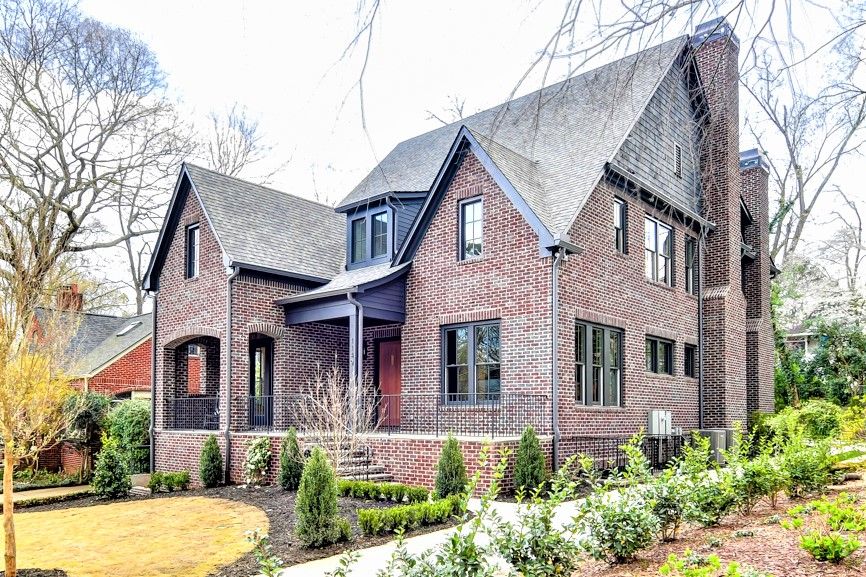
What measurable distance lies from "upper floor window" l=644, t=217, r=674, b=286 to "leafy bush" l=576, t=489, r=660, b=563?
1153 centimetres

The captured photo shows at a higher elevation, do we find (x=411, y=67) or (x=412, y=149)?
(x=412, y=149)

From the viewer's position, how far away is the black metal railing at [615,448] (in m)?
13.7

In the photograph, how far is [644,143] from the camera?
17250 millimetres

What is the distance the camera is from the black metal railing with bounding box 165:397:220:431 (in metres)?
18.0

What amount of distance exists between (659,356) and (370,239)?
756cm

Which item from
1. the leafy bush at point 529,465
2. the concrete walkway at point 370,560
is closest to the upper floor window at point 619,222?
the leafy bush at point 529,465

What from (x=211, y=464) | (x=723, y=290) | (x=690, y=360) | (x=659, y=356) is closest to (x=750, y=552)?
(x=659, y=356)

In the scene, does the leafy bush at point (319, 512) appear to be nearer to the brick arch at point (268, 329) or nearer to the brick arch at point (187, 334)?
the brick arch at point (268, 329)

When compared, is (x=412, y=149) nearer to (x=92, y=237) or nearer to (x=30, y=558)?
(x=92, y=237)

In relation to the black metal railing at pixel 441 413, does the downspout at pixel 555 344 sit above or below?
above

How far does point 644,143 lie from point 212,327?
10.8 m

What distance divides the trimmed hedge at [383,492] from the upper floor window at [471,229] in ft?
17.9

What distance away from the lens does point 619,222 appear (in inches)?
643

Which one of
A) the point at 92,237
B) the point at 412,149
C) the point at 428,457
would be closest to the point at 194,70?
the point at 428,457
